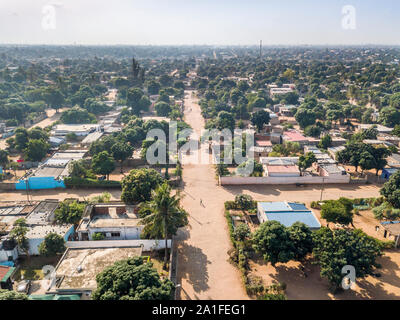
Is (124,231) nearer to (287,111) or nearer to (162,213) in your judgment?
(162,213)

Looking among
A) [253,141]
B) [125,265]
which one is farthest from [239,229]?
[253,141]

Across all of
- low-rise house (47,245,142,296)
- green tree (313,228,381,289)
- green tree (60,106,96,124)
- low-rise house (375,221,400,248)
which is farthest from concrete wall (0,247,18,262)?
green tree (60,106,96,124)

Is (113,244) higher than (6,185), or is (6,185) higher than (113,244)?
(6,185)

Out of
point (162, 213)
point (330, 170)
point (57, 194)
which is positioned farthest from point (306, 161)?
point (57, 194)

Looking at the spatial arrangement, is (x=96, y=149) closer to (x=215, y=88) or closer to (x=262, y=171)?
(x=262, y=171)

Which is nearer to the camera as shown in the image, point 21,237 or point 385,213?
point 21,237
